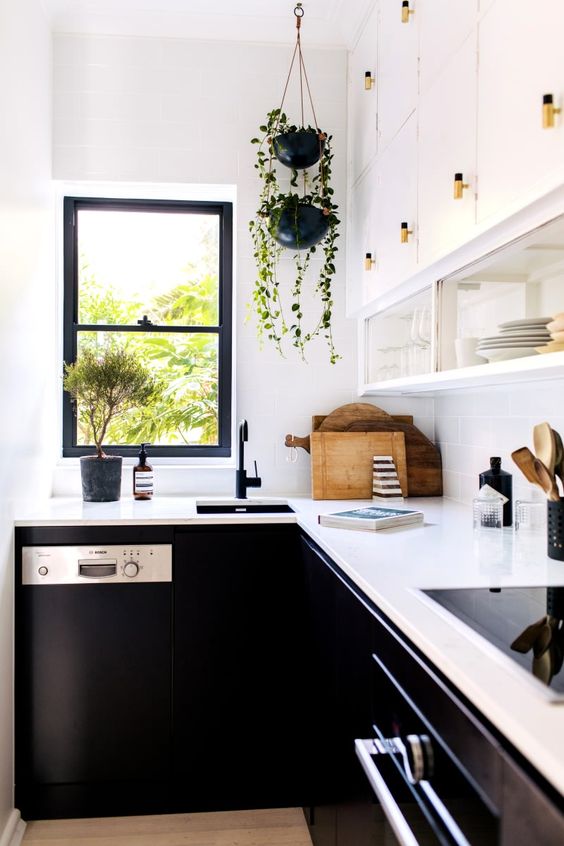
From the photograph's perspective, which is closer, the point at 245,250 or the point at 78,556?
the point at 78,556

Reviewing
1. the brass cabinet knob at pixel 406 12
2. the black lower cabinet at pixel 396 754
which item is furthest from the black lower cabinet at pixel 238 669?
the brass cabinet knob at pixel 406 12

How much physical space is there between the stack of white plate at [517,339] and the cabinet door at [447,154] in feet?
0.90

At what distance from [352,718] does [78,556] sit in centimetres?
117

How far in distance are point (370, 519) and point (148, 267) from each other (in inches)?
67.0

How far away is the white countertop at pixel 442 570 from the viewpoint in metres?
0.85

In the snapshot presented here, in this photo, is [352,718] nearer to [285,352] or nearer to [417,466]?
[417,466]

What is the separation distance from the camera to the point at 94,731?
242cm

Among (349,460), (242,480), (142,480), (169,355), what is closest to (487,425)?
(349,460)

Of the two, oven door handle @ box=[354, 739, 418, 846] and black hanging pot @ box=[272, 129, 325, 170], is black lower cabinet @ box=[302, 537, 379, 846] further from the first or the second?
black hanging pot @ box=[272, 129, 325, 170]

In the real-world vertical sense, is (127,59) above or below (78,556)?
above

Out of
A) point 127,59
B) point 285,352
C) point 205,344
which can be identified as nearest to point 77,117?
point 127,59

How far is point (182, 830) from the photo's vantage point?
2.39m

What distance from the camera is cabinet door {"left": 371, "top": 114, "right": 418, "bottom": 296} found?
222 centimetres

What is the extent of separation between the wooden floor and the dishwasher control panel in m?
0.80
